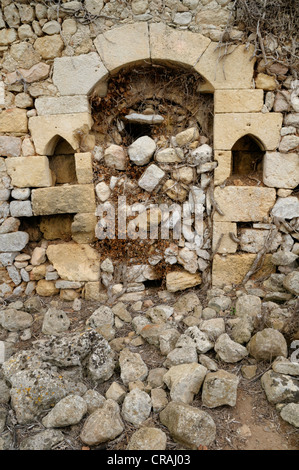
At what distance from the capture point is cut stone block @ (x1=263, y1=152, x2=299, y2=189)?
3340 mm

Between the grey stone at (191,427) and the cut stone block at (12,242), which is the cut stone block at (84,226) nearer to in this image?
the cut stone block at (12,242)

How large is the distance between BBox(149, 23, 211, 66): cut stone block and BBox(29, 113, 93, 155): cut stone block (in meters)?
1.07

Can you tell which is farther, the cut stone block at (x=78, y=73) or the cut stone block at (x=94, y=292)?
the cut stone block at (x=94, y=292)

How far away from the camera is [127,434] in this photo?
2086 millimetres

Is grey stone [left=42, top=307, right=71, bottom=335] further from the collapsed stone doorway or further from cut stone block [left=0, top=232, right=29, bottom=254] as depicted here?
cut stone block [left=0, top=232, right=29, bottom=254]

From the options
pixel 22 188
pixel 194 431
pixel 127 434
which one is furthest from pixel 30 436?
pixel 22 188

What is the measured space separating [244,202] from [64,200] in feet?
7.12

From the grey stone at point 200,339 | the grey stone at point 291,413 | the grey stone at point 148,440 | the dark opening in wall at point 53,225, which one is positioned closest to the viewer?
the grey stone at point 148,440

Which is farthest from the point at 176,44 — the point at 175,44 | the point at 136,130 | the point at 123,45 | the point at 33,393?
the point at 33,393

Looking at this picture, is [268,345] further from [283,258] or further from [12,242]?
[12,242]

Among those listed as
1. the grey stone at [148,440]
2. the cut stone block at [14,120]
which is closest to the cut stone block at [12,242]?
the cut stone block at [14,120]

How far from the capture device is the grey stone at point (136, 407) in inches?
85.0

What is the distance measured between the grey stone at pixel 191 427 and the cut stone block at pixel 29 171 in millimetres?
2833
